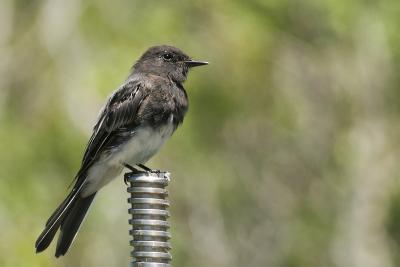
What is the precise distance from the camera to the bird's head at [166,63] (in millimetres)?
6508

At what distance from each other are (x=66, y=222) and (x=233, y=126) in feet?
19.3

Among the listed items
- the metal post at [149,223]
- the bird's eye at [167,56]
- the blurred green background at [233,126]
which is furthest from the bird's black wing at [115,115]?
the metal post at [149,223]

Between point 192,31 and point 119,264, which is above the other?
point 192,31

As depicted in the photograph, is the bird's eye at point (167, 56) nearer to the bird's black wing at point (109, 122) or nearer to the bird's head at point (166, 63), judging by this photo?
the bird's head at point (166, 63)

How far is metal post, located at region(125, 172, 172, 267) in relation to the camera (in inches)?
151

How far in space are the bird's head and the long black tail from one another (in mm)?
951

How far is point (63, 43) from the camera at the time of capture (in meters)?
8.80

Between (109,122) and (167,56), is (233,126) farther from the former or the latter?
(109,122)

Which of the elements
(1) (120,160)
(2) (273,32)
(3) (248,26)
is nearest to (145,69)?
(1) (120,160)

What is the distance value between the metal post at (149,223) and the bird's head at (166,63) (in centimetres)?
248

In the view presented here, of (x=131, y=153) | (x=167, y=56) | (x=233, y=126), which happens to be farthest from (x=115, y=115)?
(x=233, y=126)

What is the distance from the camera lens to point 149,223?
390 cm

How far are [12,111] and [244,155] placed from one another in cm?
328

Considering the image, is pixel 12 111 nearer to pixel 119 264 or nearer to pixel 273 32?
pixel 119 264
